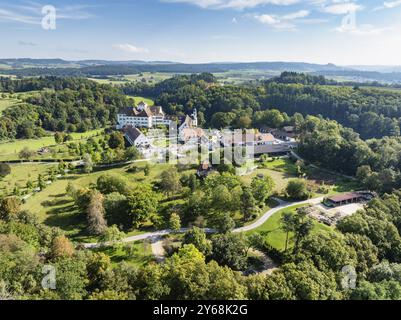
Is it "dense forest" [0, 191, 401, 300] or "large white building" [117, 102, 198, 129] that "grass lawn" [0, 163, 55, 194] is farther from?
"large white building" [117, 102, 198, 129]

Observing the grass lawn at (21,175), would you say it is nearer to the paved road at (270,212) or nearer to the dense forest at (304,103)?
the paved road at (270,212)

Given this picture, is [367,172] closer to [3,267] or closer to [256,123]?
[256,123]

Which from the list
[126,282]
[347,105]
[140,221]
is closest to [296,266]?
[126,282]

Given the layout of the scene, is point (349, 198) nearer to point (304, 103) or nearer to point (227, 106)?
point (227, 106)

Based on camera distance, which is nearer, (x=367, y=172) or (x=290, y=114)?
(x=367, y=172)

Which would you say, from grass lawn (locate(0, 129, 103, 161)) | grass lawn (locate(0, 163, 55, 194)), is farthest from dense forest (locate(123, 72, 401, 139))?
grass lawn (locate(0, 163, 55, 194))

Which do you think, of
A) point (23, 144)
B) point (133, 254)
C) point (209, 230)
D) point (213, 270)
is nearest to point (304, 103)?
point (209, 230)
